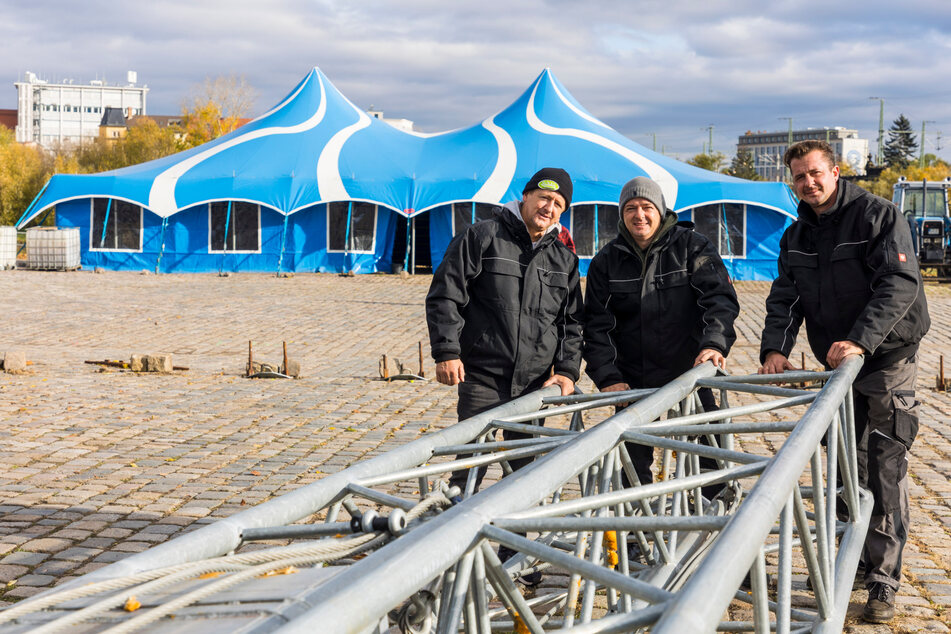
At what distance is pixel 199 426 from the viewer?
7.57 metres

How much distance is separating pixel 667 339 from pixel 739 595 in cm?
128

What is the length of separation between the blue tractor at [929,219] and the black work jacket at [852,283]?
22.7 meters

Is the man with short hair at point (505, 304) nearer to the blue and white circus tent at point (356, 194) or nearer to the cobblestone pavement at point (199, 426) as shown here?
the cobblestone pavement at point (199, 426)

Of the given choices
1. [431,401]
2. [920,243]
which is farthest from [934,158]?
[431,401]

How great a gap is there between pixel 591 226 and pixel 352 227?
672cm

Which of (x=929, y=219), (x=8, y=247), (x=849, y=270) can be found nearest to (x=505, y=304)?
(x=849, y=270)

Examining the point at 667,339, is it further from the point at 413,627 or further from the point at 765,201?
the point at 765,201

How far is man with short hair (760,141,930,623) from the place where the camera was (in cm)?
394

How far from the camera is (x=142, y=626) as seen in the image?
5.44 feet

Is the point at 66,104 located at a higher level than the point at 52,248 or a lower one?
higher

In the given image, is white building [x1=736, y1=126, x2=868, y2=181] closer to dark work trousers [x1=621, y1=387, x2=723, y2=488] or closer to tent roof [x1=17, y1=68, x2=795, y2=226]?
tent roof [x1=17, y1=68, x2=795, y2=226]

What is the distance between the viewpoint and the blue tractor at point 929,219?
25516 millimetres

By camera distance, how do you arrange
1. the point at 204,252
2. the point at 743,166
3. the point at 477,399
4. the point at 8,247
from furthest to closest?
the point at 743,166, the point at 8,247, the point at 204,252, the point at 477,399

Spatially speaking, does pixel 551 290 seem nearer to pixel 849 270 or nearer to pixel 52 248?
pixel 849 270
